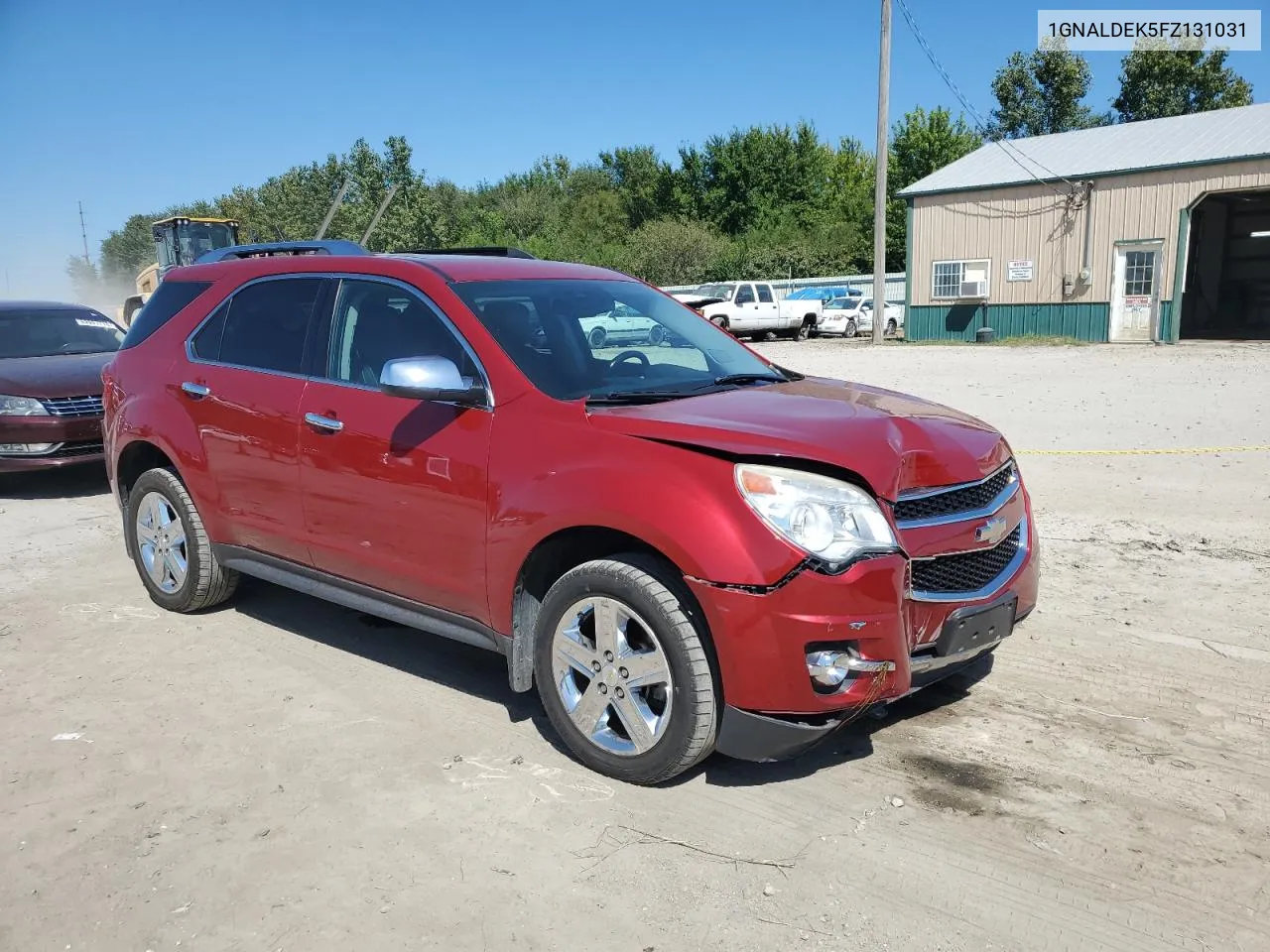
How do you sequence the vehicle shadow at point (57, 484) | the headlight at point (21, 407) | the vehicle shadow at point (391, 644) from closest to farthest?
the vehicle shadow at point (391, 644) → the headlight at point (21, 407) → the vehicle shadow at point (57, 484)

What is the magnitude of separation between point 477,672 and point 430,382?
62.6 inches

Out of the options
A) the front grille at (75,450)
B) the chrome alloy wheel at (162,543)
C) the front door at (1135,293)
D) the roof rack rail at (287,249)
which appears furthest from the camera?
the front door at (1135,293)

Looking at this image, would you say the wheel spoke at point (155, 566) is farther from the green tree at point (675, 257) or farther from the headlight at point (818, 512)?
the green tree at point (675, 257)

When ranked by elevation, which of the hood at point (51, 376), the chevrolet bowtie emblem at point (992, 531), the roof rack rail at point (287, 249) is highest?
the roof rack rail at point (287, 249)

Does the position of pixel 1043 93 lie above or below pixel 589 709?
above

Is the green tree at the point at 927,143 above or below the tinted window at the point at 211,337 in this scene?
above

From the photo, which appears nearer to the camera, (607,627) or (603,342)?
(607,627)

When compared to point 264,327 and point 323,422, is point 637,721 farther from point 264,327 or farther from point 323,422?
point 264,327

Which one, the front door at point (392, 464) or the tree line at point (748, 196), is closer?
the front door at point (392, 464)

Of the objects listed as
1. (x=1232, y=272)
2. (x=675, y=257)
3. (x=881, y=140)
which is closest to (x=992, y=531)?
(x=881, y=140)

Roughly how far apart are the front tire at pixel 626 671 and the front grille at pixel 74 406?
6.81 meters

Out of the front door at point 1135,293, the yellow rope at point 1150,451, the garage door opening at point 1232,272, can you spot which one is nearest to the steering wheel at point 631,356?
the yellow rope at point 1150,451

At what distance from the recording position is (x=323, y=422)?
426cm

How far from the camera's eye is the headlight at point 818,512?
3082mm
